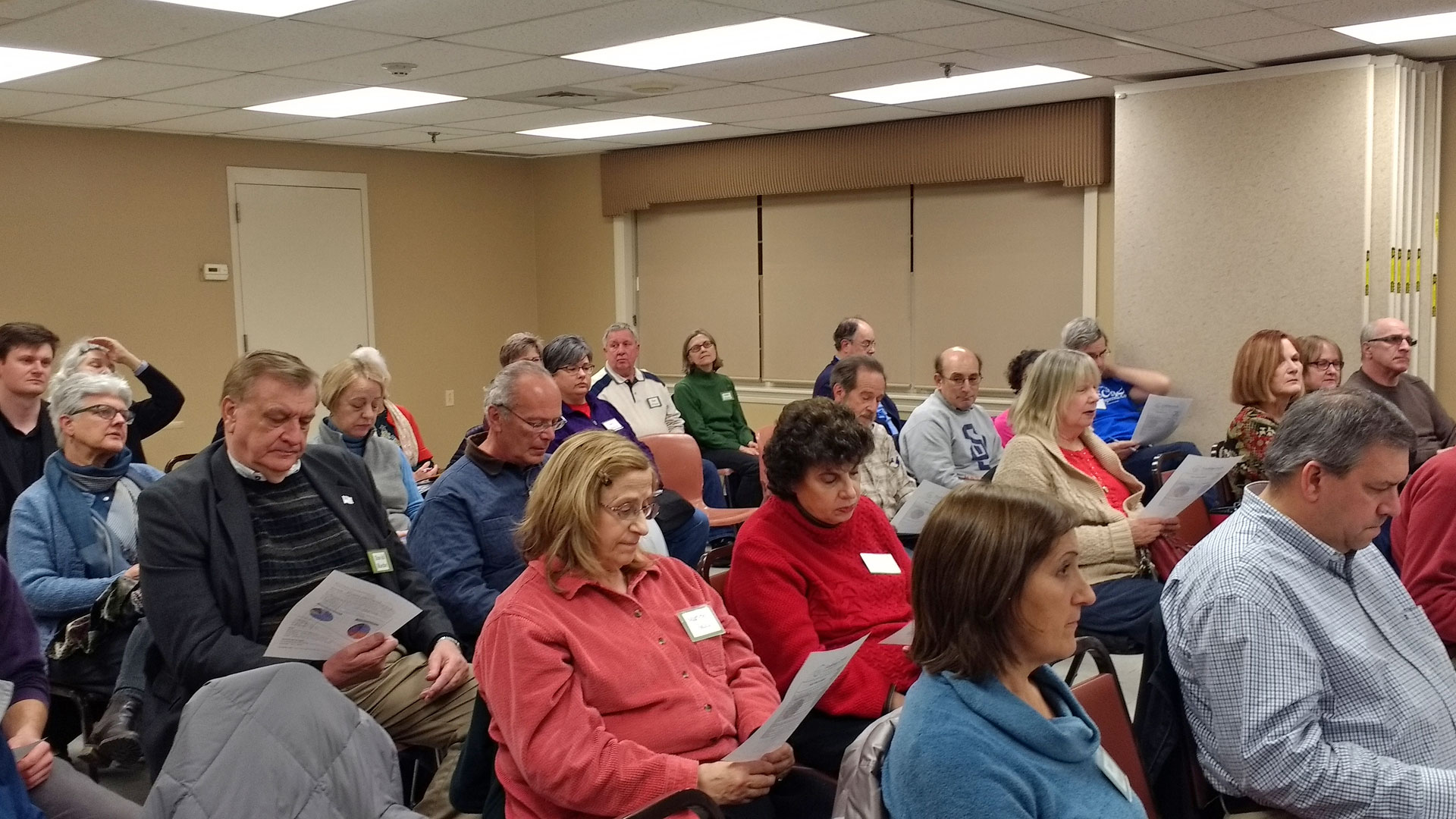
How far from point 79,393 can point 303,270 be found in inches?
223

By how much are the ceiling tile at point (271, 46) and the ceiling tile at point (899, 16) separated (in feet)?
5.84

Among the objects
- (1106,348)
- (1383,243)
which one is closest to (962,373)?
(1106,348)

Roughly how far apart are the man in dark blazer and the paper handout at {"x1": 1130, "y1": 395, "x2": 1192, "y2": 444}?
12.2 ft

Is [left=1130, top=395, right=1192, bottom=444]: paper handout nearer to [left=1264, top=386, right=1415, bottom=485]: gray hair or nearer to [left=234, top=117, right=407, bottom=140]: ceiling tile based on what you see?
[left=1264, top=386, right=1415, bottom=485]: gray hair

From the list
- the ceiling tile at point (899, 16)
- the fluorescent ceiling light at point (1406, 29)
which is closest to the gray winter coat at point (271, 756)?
the ceiling tile at point (899, 16)

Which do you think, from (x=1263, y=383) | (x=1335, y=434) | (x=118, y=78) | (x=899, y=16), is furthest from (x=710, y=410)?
(x=1335, y=434)

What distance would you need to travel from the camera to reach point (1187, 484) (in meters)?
3.55

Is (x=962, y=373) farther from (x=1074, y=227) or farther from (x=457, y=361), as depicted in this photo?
(x=457, y=361)

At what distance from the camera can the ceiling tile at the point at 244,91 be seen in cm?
609

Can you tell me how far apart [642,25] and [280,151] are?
4646mm

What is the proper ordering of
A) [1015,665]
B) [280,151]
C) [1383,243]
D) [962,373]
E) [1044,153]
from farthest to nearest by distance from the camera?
[280,151], [1044,153], [1383,243], [962,373], [1015,665]

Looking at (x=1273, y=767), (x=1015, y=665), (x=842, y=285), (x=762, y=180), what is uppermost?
(x=762, y=180)

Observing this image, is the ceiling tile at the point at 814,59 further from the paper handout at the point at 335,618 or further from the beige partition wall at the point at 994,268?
the paper handout at the point at 335,618

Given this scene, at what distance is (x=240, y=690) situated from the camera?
6.73ft
